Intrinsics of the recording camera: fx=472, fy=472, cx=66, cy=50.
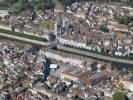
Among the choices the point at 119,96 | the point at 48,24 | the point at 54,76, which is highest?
the point at 48,24

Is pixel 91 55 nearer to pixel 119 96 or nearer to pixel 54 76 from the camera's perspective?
pixel 54 76

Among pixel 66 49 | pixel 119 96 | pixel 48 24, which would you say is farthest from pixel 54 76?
pixel 48 24

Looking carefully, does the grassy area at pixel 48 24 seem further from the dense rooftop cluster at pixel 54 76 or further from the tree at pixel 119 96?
the tree at pixel 119 96

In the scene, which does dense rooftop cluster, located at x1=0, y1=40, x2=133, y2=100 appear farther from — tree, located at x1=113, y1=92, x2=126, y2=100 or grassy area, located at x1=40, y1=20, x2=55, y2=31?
grassy area, located at x1=40, y1=20, x2=55, y2=31

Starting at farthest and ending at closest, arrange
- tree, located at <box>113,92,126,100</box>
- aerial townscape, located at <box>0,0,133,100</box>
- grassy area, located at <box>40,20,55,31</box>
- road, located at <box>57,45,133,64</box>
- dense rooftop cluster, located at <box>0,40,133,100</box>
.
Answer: grassy area, located at <box>40,20,55,31</box>, road, located at <box>57,45,133,64</box>, aerial townscape, located at <box>0,0,133,100</box>, dense rooftop cluster, located at <box>0,40,133,100</box>, tree, located at <box>113,92,126,100</box>

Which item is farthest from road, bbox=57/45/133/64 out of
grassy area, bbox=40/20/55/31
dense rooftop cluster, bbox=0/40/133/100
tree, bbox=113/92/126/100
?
tree, bbox=113/92/126/100

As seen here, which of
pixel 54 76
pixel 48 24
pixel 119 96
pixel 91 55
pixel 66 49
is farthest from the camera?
pixel 48 24

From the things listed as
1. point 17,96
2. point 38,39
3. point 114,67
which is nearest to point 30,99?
point 17,96

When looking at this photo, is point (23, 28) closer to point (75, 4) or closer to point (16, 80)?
point (75, 4)

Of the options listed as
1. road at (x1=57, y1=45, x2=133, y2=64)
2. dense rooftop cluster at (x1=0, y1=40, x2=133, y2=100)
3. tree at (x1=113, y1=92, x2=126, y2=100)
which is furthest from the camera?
road at (x1=57, y1=45, x2=133, y2=64)
